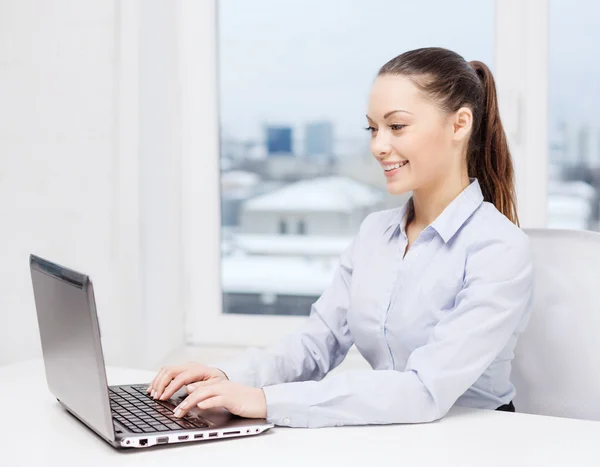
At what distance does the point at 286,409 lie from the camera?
116 cm

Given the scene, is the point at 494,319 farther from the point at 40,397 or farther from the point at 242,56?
the point at 242,56

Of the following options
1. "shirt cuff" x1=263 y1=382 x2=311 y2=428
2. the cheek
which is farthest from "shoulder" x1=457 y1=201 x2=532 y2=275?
"shirt cuff" x1=263 y1=382 x2=311 y2=428

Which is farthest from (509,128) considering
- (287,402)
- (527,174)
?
(287,402)

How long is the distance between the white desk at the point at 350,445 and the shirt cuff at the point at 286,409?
0.04 ft

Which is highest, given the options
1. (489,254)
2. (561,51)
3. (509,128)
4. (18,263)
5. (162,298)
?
(561,51)

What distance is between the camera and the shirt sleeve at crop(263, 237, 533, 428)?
118 centimetres

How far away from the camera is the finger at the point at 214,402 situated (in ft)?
3.74

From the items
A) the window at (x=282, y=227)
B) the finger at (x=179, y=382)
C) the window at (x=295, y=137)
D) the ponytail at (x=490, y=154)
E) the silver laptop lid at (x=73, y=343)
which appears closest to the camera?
the silver laptop lid at (x=73, y=343)

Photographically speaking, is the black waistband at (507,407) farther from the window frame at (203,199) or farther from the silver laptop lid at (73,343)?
the window frame at (203,199)

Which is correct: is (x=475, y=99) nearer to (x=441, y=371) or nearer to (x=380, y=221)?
(x=380, y=221)

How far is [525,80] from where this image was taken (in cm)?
229

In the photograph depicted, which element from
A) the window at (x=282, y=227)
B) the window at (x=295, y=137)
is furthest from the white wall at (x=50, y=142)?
the window at (x=282, y=227)

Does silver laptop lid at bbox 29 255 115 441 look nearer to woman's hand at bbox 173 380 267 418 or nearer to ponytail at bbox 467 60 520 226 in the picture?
woman's hand at bbox 173 380 267 418

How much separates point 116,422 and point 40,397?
0.28 m
